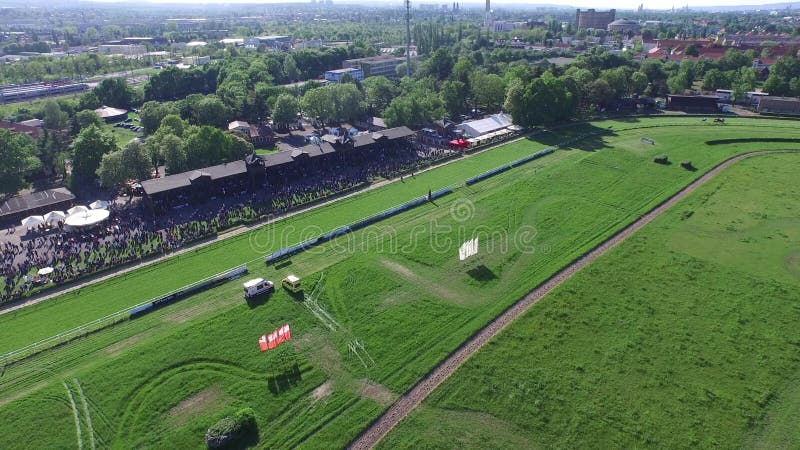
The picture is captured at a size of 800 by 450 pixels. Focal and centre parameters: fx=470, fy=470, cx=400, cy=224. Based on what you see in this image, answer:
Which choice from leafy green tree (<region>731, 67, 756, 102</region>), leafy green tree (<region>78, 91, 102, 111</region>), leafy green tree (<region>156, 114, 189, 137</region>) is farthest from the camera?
leafy green tree (<region>731, 67, 756, 102</region>)

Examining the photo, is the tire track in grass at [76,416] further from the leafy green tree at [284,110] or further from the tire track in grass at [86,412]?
the leafy green tree at [284,110]

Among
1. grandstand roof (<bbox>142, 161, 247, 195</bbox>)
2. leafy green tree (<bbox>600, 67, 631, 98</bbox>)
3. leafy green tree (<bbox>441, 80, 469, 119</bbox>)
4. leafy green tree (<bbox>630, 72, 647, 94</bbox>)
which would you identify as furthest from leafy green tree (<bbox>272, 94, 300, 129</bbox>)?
leafy green tree (<bbox>630, 72, 647, 94</bbox>)

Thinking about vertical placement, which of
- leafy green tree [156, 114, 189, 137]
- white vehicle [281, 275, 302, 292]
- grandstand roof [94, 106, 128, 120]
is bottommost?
white vehicle [281, 275, 302, 292]

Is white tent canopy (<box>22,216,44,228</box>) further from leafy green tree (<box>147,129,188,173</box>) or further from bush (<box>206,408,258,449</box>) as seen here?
bush (<box>206,408,258,449</box>)

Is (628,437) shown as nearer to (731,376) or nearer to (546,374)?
(546,374)

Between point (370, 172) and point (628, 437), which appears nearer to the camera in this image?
point (628, 437)

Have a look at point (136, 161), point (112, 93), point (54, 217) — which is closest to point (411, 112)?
point (136, 161)

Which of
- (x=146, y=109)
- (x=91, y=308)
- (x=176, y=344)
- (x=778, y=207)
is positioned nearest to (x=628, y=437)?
(x=176, y=344)

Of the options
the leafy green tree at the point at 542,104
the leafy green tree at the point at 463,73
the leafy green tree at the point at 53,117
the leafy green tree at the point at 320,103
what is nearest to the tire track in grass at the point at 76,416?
the leafy green tree at the point at 320,103
